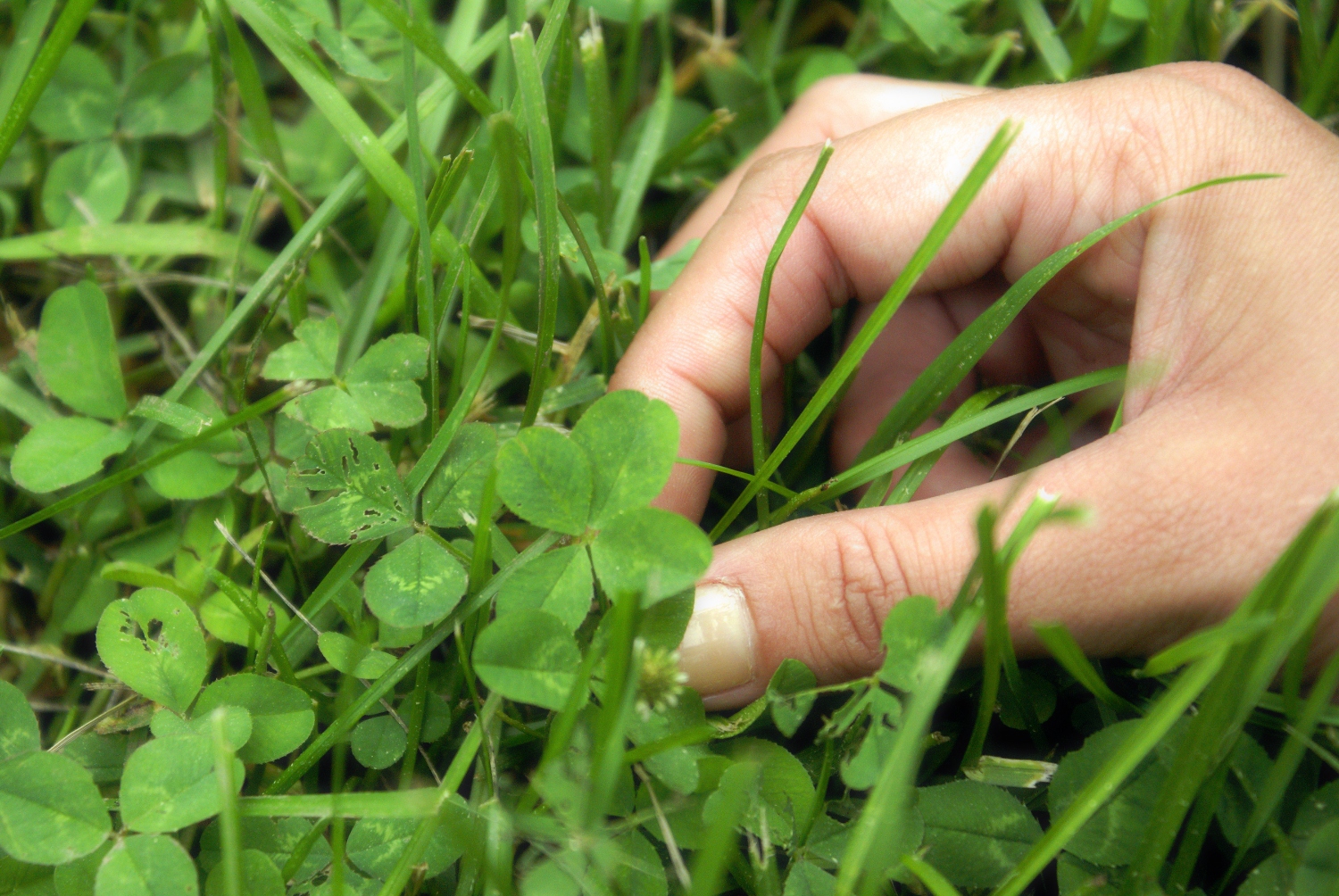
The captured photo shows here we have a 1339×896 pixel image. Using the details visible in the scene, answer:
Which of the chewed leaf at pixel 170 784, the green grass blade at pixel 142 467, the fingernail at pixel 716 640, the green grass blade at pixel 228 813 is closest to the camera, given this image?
the green grass blade at pixel 228 813

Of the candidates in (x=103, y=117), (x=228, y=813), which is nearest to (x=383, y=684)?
(x=228, y=813)

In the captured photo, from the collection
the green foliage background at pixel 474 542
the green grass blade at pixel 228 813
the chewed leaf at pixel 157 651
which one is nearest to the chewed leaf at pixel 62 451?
the green foliage background at pixel 474 542

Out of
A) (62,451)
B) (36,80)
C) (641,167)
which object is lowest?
(62,451)

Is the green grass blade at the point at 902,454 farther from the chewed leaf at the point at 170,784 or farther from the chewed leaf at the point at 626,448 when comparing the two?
the chewed leaf at the point at 170,784

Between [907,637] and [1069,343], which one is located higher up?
[1069,343]

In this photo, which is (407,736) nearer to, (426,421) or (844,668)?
(426,421)

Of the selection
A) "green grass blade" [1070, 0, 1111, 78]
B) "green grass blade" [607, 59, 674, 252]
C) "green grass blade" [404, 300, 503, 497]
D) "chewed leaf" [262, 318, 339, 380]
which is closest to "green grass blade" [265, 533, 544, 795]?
"green grass blade" [404, 300, 503, 497]

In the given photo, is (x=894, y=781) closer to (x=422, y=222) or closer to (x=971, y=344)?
(x=971, y=344)
